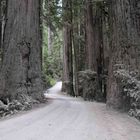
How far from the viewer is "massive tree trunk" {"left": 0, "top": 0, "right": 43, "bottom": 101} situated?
11562mm

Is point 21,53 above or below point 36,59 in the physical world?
above

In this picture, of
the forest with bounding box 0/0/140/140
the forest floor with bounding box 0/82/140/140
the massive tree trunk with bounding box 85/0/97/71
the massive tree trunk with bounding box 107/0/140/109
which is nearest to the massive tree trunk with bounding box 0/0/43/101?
the forest with bounding box 0/0/140/140

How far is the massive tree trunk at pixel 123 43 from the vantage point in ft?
35.4

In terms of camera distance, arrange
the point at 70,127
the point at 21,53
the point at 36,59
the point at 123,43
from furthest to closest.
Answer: the point at 36,59 < the point at 21,53 < the point at 123,43 < the point at 70,127

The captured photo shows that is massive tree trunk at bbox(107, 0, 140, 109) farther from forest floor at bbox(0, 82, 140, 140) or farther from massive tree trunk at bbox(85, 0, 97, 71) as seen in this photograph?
massive tree trunk at bbox(85, 0, 97, 71)

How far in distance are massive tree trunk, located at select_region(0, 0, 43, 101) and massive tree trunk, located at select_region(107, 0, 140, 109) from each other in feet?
9.59

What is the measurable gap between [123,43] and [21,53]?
3734mm

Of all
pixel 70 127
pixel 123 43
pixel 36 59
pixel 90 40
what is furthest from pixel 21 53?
pixel 90 40

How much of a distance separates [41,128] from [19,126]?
0.58m

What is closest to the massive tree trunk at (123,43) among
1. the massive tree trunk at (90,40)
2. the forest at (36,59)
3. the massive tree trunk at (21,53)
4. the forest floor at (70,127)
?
the forest at (36,59)

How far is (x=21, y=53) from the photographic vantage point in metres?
11.7

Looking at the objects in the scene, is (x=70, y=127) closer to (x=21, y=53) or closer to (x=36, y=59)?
(x=21, y=53)

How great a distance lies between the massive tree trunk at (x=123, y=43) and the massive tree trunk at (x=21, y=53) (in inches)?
115

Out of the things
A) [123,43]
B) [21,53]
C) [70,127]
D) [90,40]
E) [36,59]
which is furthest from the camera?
[90,40]
